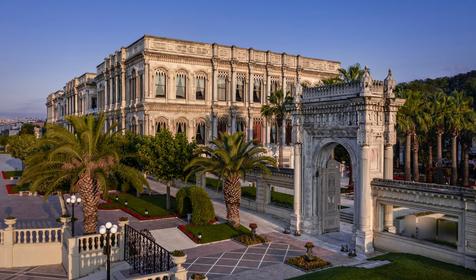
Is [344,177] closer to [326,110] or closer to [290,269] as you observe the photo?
[326,110]

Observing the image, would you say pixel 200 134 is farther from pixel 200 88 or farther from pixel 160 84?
pixel 160 84

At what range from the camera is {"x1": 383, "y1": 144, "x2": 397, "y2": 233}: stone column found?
20.2 m

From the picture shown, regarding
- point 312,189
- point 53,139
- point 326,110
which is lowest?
point 312,189

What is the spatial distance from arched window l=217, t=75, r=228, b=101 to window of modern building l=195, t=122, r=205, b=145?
403 centimetres

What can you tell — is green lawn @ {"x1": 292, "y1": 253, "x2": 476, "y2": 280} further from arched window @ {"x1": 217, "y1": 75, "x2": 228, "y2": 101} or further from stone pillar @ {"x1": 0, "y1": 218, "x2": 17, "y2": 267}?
arched window @ {"x1": 217, "y1": 75, "x2": 228, "y2": 101}

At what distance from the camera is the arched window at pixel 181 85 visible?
4541cm

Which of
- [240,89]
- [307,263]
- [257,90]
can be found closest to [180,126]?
[240,89]

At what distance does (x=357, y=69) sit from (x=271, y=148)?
1725cm

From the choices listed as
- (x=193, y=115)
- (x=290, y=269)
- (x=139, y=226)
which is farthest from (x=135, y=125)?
(x=290, y=269)

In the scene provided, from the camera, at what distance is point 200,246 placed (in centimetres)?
2103

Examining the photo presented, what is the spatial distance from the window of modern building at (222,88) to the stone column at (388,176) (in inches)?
1168

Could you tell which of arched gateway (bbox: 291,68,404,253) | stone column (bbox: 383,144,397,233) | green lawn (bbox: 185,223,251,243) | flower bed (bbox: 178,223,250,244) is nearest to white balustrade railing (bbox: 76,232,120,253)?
flower bed (bbox: 178,223,250,244)

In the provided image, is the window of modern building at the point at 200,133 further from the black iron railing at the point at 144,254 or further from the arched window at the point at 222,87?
the black iron railing at the point at 144,254

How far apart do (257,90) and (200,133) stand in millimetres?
9860
